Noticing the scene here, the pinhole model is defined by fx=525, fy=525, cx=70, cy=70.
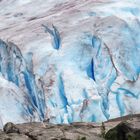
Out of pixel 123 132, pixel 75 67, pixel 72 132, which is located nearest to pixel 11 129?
pixel 72 132

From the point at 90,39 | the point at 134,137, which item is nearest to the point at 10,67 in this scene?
the point at 90,39

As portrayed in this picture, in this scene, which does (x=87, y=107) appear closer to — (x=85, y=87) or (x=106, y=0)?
(x=85, y=87)

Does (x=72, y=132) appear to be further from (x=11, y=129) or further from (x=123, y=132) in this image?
(x=11, y=129)

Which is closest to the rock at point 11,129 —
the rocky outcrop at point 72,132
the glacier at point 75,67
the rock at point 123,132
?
the rocky outcrop at point 72,132

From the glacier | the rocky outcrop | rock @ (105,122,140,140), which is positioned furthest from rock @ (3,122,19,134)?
the glacier

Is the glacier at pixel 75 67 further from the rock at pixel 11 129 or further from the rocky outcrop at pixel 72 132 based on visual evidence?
the rock at pixel 11 129
